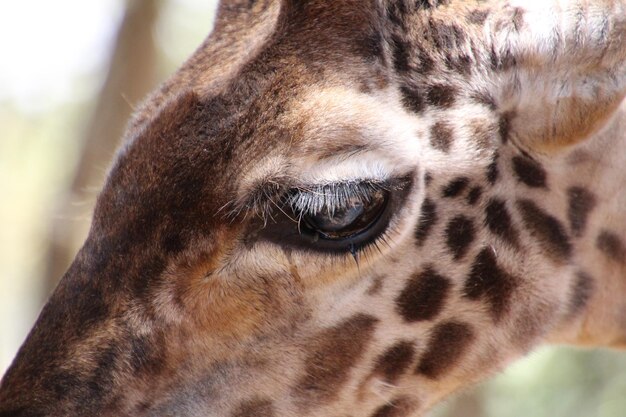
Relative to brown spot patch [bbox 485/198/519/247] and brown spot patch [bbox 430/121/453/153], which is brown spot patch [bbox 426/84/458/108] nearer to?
brown spot patch [bbox 430/121/453/153]

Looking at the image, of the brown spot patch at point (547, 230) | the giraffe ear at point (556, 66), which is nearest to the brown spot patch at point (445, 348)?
the brown spot patch at point (547, 230)

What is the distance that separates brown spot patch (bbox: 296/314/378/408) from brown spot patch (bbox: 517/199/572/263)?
20.8 inches

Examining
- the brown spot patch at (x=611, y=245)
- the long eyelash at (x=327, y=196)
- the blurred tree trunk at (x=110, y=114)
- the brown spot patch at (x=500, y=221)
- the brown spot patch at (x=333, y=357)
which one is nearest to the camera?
the long eyelash at (x=327, y=196)

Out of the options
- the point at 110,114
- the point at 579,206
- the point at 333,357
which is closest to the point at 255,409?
the point at 333,357

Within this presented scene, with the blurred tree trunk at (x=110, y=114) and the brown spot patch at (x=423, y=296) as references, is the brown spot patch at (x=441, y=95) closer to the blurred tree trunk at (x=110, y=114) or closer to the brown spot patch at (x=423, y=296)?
the brown spot patch at (x=423, y=296)

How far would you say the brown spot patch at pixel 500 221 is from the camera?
7.84ft

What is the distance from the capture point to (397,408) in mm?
2465

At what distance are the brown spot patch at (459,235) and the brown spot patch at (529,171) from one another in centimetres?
19

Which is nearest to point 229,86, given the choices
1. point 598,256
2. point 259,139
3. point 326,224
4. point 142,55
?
point 259,139

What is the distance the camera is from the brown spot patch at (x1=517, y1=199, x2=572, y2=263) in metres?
2.44

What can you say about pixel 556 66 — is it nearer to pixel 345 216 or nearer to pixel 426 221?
pixel 426 221

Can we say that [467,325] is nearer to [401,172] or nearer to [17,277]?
[401,172]

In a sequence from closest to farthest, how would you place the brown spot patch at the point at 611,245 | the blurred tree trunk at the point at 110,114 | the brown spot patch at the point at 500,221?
the brown spot patch at the point at 500,221 → the brown spot patch at the point at 611,245 → the blurred tree trunk at the point at 110,114

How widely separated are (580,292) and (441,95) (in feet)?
2.45
